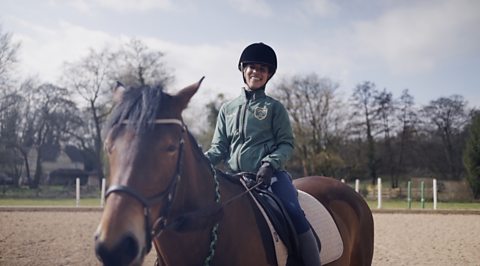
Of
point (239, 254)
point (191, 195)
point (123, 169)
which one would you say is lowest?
point (239, 254)

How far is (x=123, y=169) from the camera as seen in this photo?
6.73 feet

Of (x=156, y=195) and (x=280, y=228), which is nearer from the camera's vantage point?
(x=156, y=195)

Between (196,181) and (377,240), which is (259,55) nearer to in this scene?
(196,181)

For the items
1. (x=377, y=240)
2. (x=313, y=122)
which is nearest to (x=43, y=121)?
(x=313, y=122)

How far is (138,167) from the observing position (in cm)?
205

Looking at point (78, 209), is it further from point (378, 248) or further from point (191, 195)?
point (191, 195)

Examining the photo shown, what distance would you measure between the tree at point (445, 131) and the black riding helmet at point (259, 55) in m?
28.5

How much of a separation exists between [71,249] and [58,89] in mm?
25934

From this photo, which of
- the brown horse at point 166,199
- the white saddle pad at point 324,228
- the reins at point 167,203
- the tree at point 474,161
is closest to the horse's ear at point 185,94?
the brown horse at point 166,199

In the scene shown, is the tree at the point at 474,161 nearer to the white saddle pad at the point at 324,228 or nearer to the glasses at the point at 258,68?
the white saddle pad at the point at 324,228

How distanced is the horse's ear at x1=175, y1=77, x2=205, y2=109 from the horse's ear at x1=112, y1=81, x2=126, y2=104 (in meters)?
0.31

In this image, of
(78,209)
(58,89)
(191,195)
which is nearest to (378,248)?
(191,195)

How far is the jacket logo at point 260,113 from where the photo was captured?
10.8 ft

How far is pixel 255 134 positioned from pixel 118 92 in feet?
3.83
